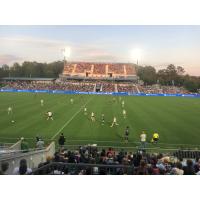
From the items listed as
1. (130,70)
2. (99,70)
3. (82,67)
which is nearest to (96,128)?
(99,70)

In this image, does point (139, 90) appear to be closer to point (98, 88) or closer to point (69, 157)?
point (98, 88)

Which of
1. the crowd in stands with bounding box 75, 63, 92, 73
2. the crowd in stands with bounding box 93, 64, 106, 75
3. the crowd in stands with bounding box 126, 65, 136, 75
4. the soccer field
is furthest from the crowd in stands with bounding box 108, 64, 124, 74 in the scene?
the soccer field

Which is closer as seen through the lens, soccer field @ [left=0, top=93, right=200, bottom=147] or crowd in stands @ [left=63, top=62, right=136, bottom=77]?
soccer field @ [left=0, top=93, right=200, bottom=147]

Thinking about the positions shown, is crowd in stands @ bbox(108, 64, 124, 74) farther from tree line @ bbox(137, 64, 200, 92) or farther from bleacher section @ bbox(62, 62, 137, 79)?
tree line @ bbox(137, 64, 200, 92)

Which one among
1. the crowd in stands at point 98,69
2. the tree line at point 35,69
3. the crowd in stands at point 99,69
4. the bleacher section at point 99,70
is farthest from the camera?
the tree line at point 35,69

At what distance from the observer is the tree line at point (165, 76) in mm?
140762

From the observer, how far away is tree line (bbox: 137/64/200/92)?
140762 mm

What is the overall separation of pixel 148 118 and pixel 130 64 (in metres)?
104

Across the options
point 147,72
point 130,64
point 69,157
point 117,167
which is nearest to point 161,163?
point 117,167

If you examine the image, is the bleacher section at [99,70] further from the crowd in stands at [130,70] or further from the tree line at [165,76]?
the tree line at [165,76]

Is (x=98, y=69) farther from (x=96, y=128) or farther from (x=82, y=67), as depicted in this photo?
(x=96, y=128)

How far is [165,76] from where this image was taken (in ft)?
495

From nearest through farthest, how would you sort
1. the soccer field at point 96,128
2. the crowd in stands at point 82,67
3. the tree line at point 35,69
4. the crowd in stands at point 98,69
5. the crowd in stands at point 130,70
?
the soccer field at point 96,128
the crowd in stands at point 98,69
the crowd in stands at point 82,67
the crowd in stands at point 130,70
the tree line at point 35,69

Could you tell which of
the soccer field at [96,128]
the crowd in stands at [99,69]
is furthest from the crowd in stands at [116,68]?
the soccer field at [96,128]
